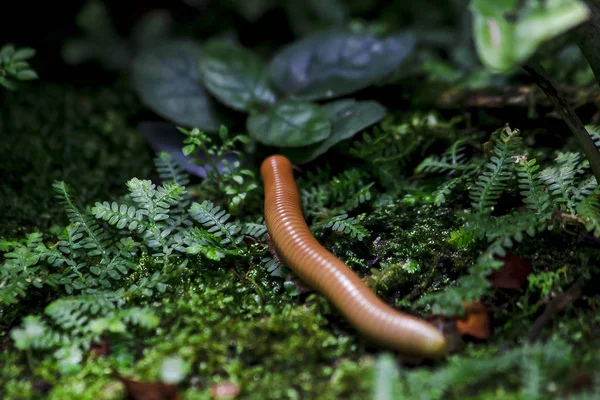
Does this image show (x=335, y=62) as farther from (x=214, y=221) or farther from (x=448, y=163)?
(x=214, y=221)

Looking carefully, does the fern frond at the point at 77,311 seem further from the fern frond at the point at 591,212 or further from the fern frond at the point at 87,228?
the fern frond at the point at 591,212

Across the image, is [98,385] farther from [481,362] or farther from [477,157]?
[477,157]

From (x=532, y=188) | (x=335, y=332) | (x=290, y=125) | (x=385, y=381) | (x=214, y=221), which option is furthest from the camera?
(x=290, y=125)

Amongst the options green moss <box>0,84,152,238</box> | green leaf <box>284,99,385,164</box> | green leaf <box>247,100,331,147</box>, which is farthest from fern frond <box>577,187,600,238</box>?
green moss <box>0,84,152,238</box>

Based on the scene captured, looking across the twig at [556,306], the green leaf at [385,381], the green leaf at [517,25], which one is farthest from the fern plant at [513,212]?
the green leaf at [517,25]

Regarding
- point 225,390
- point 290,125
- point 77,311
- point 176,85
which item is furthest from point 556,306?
point 176,85

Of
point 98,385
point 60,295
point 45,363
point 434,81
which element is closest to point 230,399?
point 98,385

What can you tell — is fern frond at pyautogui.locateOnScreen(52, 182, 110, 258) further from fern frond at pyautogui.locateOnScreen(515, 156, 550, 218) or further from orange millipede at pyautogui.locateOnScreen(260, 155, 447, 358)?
fern frond at pyautogui.locateOnScreen(515, 156, 550, 218)
